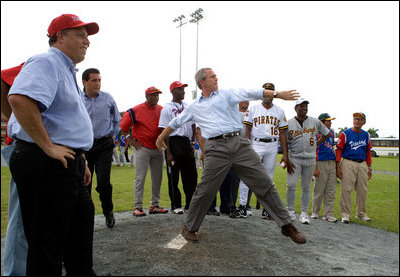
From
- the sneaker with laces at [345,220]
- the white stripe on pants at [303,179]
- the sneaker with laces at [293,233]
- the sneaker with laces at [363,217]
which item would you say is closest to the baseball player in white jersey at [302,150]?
the white stripe on pants at [303,179]

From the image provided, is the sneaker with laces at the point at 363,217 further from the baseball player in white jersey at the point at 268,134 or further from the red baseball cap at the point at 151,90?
the red baseball cap at the point at 151,90

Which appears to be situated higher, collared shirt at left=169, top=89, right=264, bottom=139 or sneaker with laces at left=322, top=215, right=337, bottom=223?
collared shirt at left=169, top=89, right=264, bottom=139

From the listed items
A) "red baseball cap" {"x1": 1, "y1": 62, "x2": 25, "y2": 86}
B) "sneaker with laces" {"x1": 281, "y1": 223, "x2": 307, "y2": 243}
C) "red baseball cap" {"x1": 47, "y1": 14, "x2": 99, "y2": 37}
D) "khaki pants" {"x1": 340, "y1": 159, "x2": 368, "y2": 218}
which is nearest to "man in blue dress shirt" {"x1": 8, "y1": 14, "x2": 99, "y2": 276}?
"red baseball cap" {"x1": 47, "y1": 14, "x2": 99, "y2": 37}

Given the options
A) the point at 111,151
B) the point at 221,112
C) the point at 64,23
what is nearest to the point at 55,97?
the point at 64,23

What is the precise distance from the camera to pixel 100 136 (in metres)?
4.40

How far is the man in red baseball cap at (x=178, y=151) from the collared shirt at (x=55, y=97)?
3.04 meters

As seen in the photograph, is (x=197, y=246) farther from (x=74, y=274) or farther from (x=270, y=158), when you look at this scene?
(x=270, y=158)

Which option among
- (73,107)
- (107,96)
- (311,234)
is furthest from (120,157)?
(73,107)

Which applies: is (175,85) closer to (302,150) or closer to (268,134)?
(268,134)

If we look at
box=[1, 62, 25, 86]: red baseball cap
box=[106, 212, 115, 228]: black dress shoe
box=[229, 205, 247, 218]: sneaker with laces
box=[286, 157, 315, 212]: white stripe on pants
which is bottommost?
box=[229, 205, 247, 218]: sneaker with laces

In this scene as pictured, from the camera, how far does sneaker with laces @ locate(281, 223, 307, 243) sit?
319 cm

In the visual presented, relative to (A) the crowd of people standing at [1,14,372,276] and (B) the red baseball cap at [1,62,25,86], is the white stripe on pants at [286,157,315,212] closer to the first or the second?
(A) the crowd of people standing at [1,14,372,276]

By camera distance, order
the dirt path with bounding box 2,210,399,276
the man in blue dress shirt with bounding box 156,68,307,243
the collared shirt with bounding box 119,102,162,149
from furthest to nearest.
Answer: the collared shirt with bounding box 119,102,162,149 < the man in blue dress shirt with bounding box 156,68,307,243 < the dirt path with bounding box 2,210,399,276

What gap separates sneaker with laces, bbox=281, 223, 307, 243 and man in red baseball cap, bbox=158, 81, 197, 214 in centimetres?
222
